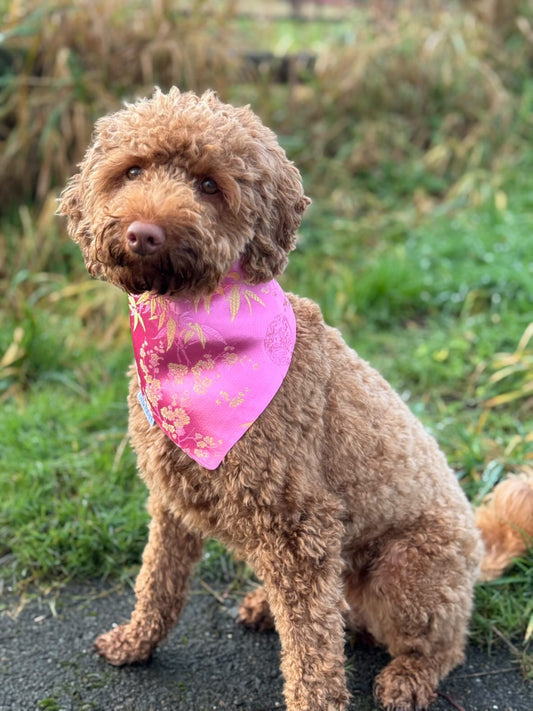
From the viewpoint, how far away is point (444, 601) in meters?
2.63

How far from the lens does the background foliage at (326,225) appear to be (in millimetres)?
3680

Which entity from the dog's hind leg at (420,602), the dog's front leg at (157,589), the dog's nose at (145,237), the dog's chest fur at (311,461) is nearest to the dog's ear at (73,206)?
the dog's nose at (145,237)

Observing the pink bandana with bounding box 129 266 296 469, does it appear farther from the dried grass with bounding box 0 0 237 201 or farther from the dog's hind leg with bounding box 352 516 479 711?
Result: the dried grass with bounding box 0 0 237 201

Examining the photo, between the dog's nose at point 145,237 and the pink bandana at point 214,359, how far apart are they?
0.35 metres

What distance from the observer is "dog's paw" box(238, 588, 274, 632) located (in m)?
3.07

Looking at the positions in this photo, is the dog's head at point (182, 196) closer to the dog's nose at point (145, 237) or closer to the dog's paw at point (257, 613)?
the dog's nose at point (145, 237)

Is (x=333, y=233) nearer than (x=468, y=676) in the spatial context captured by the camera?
No

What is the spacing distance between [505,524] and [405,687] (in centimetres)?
84

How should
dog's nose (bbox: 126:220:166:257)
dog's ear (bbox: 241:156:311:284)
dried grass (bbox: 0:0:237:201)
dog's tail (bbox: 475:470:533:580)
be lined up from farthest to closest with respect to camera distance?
1. dried grass (bbox: 0:0:237:201)
2. dog's tail (bbox: 475:470:533:580)
3. dog's ear (bbox: 241:156:311:284)
4. dog's nose (bbox: 126:220:166:257)

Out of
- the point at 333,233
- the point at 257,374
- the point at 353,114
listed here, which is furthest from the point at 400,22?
the point at 257,374

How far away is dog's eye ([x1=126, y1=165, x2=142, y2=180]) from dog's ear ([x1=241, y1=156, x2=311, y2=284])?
357mm

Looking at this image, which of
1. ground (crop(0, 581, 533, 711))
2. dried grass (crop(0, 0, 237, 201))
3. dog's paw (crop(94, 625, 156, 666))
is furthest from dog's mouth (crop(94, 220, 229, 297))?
dried grass (crop(0, 0, 237, 201))

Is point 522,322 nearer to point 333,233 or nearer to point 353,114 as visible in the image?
point 333,233

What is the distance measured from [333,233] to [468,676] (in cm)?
406
